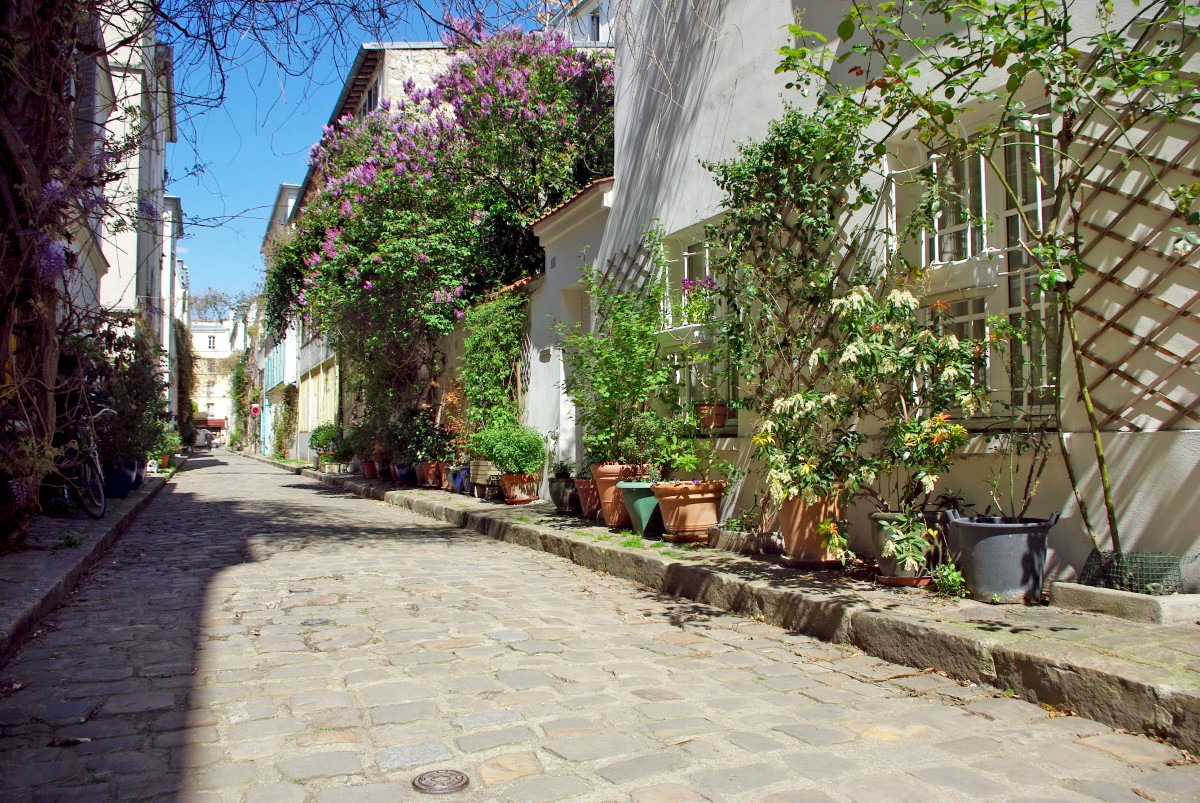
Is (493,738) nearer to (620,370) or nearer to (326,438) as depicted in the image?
(620,370)

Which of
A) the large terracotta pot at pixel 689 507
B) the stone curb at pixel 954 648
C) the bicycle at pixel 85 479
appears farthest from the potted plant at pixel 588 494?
the bicycle at pixel 85 479

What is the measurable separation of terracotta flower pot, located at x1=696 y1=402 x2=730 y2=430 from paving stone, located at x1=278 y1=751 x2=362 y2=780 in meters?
5.31

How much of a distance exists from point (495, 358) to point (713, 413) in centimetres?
606

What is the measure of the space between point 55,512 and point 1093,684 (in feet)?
31.6

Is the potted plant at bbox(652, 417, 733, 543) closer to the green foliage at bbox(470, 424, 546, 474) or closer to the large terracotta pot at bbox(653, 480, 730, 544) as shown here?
the large terracotta pot at bbox(653, 480, 730, 544)

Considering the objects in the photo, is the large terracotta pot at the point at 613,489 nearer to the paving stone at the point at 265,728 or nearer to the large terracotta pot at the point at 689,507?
the large terracotta pot at the point at 689,507

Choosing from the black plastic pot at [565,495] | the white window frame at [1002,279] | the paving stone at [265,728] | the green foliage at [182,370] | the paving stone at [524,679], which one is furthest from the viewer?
the green foliage at [182,370]

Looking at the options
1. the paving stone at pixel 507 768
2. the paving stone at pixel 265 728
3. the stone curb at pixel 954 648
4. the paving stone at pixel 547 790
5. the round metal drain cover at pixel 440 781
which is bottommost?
the paving stone at pixel 265 728

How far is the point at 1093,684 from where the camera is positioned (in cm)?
339

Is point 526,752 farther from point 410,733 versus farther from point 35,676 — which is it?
point 35,676

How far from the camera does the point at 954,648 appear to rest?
400 cm

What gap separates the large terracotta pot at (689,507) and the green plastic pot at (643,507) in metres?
0.43

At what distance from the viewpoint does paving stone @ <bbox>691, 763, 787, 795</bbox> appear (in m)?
2.73

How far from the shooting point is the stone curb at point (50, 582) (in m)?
4.39
